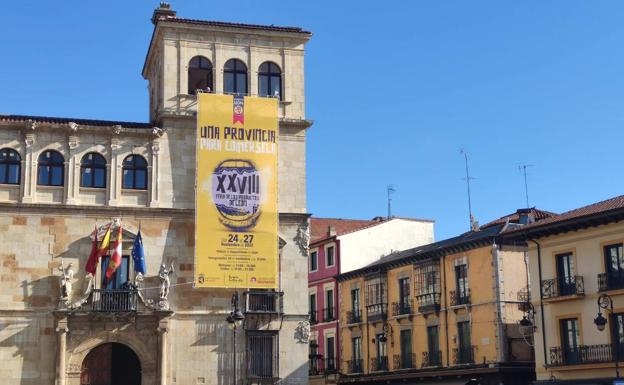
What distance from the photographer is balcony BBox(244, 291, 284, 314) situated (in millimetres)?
37188

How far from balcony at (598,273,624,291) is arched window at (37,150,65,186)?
21.3m

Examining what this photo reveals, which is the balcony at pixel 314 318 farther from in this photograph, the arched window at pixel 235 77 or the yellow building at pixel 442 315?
the arched window at pixel 235 77

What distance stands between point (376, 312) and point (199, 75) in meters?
22.6

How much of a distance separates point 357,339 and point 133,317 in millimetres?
24894

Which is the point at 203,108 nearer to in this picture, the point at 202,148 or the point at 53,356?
the point at 202,148

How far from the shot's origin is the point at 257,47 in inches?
1553

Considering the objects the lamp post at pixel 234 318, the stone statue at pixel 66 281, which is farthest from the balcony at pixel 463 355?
the stone statue at pixel 66 281

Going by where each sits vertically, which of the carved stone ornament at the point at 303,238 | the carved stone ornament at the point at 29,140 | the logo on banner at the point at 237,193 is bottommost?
the carved stone ornament at the point at 303,238

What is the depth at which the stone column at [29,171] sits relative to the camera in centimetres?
3609

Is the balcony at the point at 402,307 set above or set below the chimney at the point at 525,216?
below

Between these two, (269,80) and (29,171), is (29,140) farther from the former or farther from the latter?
(269,80)

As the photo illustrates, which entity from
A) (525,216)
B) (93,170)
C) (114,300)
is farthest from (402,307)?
(93,170)

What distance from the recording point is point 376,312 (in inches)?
2235

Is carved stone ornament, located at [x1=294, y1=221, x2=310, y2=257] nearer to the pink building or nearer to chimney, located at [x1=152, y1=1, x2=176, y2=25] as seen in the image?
chimney, located at [x1=152, y1=1, x2=176, y2=25]
